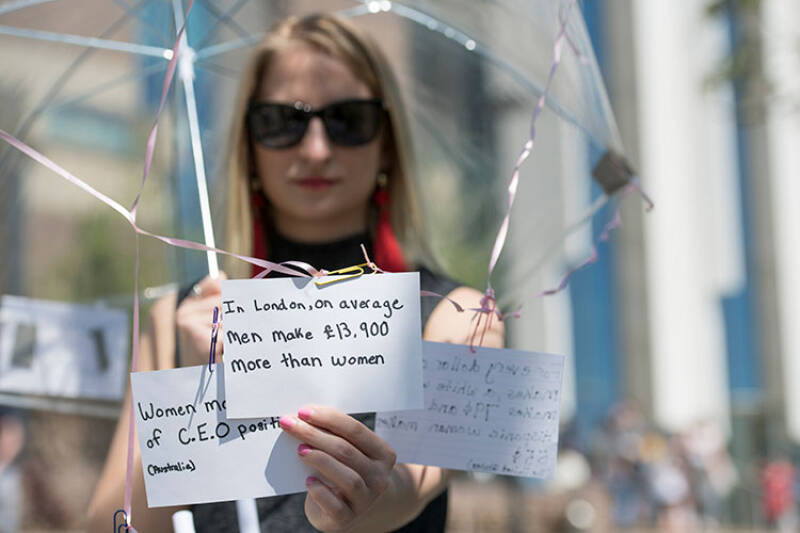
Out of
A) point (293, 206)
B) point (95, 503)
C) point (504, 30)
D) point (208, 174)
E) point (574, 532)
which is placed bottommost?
point (574, 532)

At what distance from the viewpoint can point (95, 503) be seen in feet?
5.29

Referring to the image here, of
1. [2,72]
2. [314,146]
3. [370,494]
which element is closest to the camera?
[370,494]

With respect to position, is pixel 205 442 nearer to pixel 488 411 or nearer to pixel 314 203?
pixel 488 411

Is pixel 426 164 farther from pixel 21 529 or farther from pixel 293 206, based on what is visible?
pixel 21 529

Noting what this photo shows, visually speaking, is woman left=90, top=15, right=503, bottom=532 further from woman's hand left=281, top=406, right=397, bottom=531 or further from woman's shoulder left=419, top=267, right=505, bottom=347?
woman's hand left=281, top=406, right=397, bottom=531

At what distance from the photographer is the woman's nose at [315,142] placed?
71.7 inches

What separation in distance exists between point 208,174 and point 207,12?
1.73ft

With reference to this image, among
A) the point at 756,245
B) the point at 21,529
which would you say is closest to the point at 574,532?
the point at 21,529

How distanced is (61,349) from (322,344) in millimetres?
1360

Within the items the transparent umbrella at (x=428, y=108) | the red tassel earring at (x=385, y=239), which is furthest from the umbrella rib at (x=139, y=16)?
the red tassel earring at (x=385, y=239)

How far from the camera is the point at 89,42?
2.66 metres

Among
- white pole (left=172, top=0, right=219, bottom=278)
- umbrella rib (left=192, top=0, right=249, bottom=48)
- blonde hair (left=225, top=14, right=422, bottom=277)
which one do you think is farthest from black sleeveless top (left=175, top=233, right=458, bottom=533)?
umbrella rib (left=192, top=0, right=249, bottom=48)

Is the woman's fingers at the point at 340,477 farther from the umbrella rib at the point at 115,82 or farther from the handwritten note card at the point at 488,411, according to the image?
the umbrella rib at the point at 115,82

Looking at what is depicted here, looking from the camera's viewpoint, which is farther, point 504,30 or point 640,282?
point 640,282
